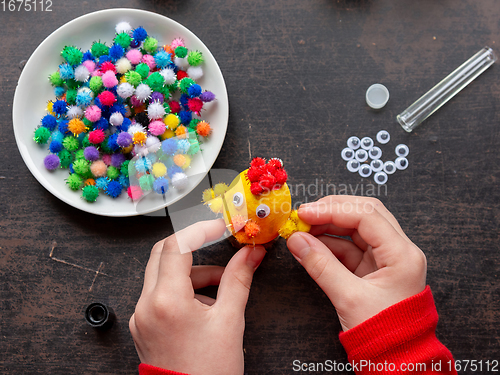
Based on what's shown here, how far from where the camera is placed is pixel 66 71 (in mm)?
875

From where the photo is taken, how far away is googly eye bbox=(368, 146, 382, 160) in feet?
3.17

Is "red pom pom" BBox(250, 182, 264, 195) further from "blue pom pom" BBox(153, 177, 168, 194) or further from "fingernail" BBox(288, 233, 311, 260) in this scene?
"blue pom pom" BBox(153, 177, 168, 194)

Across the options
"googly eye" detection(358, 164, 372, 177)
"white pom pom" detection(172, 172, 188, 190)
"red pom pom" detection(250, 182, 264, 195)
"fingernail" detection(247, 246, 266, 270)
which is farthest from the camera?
"googly eye" detection(358, 164, 372, 177)

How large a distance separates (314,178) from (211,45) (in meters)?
0.50

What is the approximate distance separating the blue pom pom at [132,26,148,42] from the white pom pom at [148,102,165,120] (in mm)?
192

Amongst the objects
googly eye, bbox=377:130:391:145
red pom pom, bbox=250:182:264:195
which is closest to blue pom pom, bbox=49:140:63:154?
red pom pom, bbox=250:182:264:195

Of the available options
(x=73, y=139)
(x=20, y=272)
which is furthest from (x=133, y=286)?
(x=73, y=139)

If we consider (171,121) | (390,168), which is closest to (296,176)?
(390,168)

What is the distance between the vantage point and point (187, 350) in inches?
25.6

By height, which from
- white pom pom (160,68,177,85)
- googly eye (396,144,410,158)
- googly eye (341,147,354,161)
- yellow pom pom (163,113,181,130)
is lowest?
yellow pom pom (163,113,181,130)

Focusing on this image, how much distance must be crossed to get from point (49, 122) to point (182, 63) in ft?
1.27

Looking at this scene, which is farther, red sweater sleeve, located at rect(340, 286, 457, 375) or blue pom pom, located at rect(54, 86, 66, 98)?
blue pom pom, located at rect(54, 86, 66, 98)

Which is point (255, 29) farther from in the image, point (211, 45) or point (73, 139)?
point (73, 139)

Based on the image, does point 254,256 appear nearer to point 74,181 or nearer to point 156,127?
point 156,127
